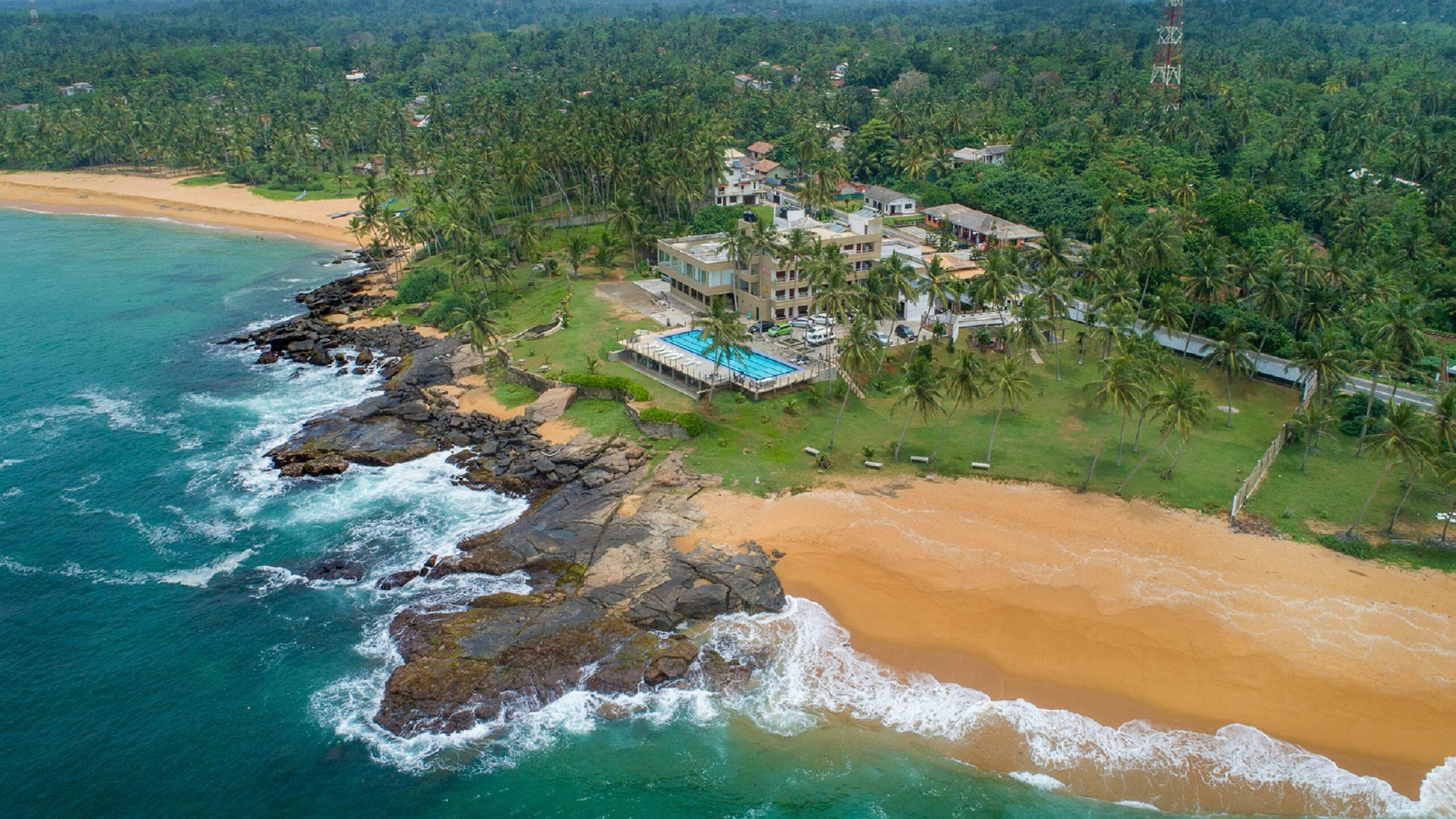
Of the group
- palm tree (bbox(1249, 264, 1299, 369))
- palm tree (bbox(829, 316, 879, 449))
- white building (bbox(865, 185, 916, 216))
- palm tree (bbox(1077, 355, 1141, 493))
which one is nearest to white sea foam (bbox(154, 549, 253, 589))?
palm tree (bbox(829, 316, 879, 449))

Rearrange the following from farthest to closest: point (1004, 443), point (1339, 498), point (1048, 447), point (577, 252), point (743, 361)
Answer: point (577, 252), point (743, 361), point (1004, 443), point (1048, 447), point (1339, 498)

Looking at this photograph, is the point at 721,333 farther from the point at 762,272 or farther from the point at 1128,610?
the point at 1128,610

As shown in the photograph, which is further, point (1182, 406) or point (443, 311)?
point (443, 311)

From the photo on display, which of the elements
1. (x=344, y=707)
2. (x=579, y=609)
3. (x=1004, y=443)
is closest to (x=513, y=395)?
(x=579, y=609)

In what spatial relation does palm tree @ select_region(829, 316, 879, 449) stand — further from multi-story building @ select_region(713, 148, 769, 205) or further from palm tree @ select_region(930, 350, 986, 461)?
multi-story building @ select_region(713, 148, 769, 205)

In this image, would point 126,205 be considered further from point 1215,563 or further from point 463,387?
point 1215,563

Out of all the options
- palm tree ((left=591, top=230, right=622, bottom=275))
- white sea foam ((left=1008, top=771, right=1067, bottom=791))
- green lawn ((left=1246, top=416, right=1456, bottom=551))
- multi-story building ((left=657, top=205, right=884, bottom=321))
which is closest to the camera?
white sea foam ((left=1008, top=771, right=1067, bottom=791))
